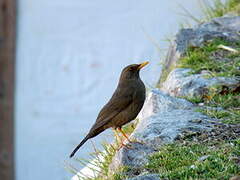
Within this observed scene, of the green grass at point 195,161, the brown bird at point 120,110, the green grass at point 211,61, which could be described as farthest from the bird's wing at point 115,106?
the green grass at point 211,61

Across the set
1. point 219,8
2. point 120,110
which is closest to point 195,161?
point 120,110

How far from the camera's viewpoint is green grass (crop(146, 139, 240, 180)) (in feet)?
14.7

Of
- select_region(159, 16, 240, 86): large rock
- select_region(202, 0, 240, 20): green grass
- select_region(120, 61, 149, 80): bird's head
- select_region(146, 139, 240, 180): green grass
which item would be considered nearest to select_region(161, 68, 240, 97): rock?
select_region(120, 61, 149, 80): bird's head

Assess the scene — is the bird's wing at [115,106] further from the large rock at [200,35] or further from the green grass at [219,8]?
the green grass at [219,8]

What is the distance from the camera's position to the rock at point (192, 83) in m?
6.05

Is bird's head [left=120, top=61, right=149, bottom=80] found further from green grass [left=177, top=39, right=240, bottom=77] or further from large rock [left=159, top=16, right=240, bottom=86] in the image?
large rock [left=159, top=16, right=240, bottom=86]

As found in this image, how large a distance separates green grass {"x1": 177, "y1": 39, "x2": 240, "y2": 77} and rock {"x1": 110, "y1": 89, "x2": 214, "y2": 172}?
633mm

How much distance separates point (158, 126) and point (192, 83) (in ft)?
3.24

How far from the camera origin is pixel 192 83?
20.2 ft

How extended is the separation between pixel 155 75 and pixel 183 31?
727mm

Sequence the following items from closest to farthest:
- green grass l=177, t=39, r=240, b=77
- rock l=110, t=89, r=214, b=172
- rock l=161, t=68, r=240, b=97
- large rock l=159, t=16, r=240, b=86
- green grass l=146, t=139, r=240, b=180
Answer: green grass l=146, t=139, r=240, b=180
rock l=110, t=89, r=214, b=172
rock l=161, t=68, r=240, b=97
green grass l=177, t=39, r=240, b=77
large rock l=159, t=16, r=240, b=86

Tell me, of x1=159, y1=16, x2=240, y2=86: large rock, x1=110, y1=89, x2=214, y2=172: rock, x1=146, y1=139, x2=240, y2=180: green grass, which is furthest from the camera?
x1=159, y1=16, x2=240, y2=86: large rock

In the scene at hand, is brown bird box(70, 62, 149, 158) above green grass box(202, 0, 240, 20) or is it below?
above

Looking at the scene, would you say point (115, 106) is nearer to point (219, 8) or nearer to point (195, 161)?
point (195, 161)
